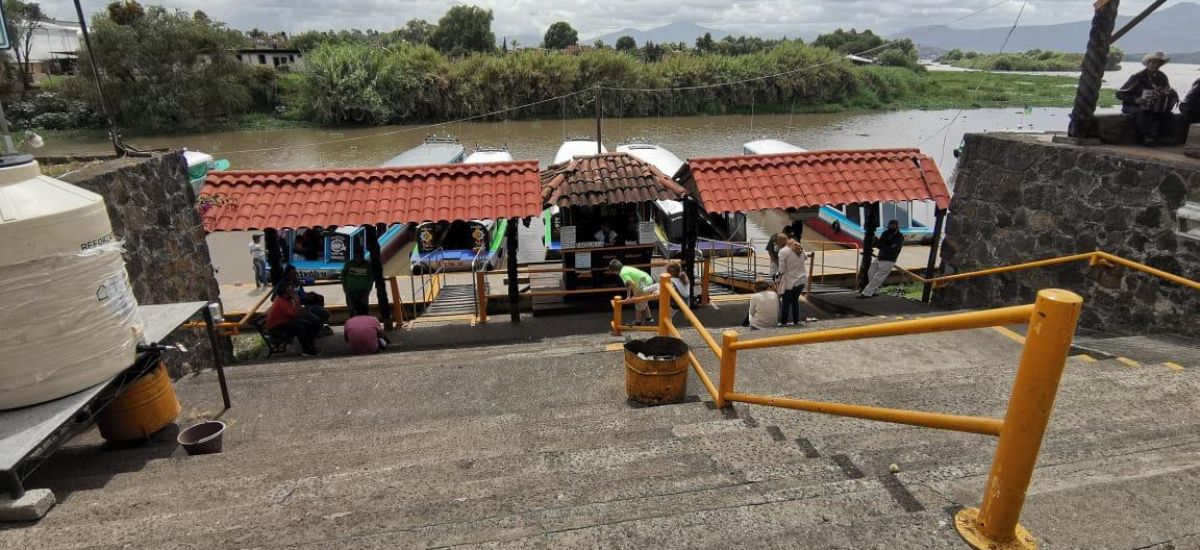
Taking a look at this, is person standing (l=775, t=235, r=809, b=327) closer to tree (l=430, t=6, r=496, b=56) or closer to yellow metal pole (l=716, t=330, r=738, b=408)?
yellow metal pole (l=716, t=330, r=738, b=408)

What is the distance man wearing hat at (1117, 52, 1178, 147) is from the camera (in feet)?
23.1

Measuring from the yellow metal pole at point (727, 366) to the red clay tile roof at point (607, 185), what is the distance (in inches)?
191

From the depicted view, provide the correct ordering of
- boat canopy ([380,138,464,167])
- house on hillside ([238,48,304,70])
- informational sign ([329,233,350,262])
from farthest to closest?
house on hillside ([238,48,304,70]) → boat canopy ([380,138,464,167]) → informational sign ([329,233,350,262])

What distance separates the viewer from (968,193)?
9.02m

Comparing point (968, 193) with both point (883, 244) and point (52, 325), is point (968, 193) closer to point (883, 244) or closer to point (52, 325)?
point (883, 244)

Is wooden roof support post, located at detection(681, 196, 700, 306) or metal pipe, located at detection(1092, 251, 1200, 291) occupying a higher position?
metal pipe, located at detection(1092, 251, 1200, 291)

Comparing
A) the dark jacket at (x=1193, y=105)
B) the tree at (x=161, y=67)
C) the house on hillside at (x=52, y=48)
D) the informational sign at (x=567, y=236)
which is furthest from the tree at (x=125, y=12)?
the dark jacket at (x=1193, y=105)

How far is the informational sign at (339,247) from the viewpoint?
13938mm

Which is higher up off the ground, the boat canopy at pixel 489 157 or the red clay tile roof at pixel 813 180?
the red clay tile roof at pixel 813 180

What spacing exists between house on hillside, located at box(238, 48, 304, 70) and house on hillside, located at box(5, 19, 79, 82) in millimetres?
12703

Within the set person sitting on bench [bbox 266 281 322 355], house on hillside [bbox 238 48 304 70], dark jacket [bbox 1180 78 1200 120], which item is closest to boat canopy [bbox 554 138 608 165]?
person sitting on bench [bbox 266 281 322 355]

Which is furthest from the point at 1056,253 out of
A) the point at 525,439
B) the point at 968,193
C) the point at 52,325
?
the point at 52,325

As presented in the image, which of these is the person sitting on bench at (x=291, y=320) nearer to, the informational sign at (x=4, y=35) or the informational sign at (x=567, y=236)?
the informational sign at (x=4, y=35)

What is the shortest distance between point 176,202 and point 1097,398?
9.36 m
